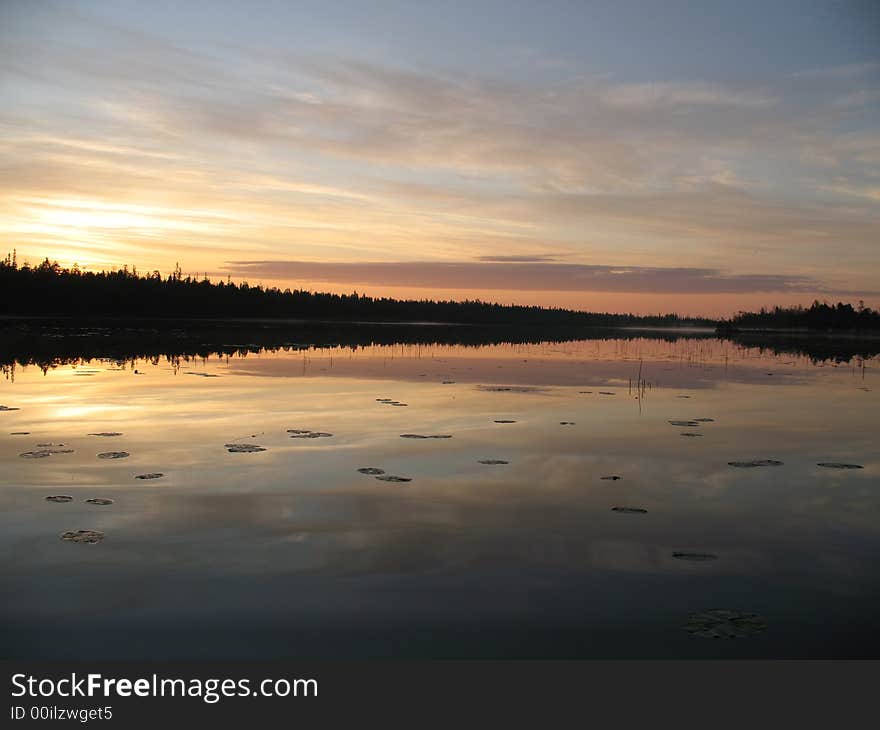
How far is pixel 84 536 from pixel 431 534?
336 cm

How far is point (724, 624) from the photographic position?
5672 millimetres

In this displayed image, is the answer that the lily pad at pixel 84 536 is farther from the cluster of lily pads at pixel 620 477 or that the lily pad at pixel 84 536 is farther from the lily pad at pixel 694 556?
the lily pad at pixel 694 556

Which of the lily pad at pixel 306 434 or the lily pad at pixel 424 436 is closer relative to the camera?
the lily pad at pixel 306 434

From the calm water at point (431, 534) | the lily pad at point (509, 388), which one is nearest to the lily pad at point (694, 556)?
the calm water at point (431, 534)

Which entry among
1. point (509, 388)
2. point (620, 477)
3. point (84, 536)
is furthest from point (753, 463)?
point (509, 388)

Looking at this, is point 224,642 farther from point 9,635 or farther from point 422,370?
point 422,370

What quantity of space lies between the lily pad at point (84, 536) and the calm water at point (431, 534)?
0.10 metres

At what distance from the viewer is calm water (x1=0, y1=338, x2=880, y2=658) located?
18.1 feet

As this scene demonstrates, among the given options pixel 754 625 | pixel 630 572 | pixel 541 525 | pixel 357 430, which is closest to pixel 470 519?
pixel 541 525

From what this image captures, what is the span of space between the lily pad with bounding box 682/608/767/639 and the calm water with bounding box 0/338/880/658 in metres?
0.10

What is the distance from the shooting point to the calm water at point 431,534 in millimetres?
5508

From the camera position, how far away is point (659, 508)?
8797mm

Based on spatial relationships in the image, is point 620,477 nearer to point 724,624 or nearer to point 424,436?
point 424,436

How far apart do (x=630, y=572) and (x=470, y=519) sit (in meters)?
2.04
